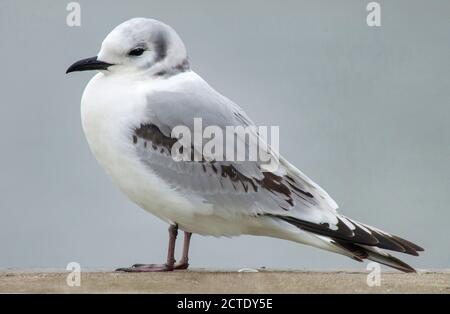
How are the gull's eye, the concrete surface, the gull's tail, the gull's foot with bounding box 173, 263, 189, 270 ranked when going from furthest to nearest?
the gull's foot with bounding box 173, 263, 189, 270
the gull's eye
the gull's tail
the concrete surface

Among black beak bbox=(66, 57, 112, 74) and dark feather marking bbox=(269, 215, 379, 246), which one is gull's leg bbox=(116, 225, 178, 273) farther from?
black beak bbox=(66, 57, 112, 74)

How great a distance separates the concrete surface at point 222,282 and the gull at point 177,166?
0.18 meters

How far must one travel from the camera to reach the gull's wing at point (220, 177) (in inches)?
233

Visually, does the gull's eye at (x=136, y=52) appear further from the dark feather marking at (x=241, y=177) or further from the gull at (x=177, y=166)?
the dark feather marking at (x=241, y=177)

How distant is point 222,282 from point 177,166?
763 millimetres

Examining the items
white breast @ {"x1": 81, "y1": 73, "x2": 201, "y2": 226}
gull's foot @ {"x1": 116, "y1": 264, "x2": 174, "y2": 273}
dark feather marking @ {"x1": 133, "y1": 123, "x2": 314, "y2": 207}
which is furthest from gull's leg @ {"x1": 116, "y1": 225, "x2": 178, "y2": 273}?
dark feather marking @ {"x1": 133, "y1": 123, "x2": 314, "y2": 207}

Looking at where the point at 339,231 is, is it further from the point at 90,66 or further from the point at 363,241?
the point at 90,66

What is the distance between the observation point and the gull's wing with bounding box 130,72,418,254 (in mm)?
5914

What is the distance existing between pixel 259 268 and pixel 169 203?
2.75 ft

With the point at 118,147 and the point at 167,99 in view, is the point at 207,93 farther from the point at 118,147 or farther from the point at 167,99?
the point at 118,147

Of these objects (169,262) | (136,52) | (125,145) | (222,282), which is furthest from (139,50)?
(222,282)

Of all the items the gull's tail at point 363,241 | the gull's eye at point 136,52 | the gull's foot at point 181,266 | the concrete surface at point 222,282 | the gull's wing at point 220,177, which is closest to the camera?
the concrete surface at point 222,282

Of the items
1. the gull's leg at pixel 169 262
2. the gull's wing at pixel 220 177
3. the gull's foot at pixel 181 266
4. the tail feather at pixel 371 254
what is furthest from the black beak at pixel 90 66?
the tail feather at pixel 371 254

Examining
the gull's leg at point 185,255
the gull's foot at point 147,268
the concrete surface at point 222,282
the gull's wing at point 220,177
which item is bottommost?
the concrete surface at point 222,282
